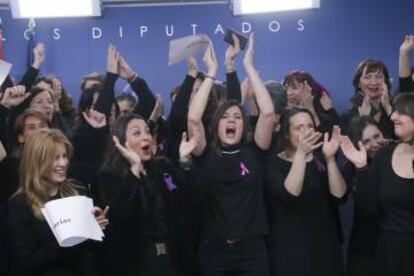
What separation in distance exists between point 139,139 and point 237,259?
0.77 metres

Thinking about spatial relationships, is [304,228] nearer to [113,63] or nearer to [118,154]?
[118,154]

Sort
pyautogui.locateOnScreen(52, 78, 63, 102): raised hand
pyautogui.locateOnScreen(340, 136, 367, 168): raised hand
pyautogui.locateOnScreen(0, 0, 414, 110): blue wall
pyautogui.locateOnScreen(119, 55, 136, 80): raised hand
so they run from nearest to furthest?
pyautogui.locateOnScreen(340, 136, 367, 168): raised hand
pyautogui.locateOnScreen(119, 55, 136, 80): raised hand
pyautogui.locateOnScreen(52, 78, 63, 102): raised hand
pyautogui.locateOnScreen(0, 0, 414, 110): blue wall

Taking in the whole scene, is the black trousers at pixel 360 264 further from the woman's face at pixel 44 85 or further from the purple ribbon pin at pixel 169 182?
the woman's face at pixel 44 85

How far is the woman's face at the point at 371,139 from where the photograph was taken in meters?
3.36

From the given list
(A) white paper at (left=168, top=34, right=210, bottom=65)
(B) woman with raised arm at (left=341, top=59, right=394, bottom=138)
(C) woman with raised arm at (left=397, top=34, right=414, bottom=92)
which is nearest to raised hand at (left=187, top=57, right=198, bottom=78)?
(A) white paper at (left=168, top=34, right=210, bottom=65)

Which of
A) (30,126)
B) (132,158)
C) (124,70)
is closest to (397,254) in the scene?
(132,158)

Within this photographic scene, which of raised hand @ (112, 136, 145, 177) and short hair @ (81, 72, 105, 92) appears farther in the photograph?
short hair @ (81, 72, 105, 92)

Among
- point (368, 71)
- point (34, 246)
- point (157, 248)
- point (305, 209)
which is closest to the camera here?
point (34, 246)

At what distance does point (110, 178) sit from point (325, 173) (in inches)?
44.0

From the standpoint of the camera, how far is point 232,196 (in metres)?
3.01

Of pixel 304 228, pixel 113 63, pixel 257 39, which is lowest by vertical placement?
pixel 304 228

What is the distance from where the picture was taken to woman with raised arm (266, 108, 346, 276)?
299 centimetres

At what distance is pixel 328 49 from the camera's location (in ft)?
15.1

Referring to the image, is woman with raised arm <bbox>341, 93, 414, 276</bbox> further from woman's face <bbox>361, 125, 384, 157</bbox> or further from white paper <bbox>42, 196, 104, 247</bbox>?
white paper <bbox>42, 196, 104, 247</bbox>
